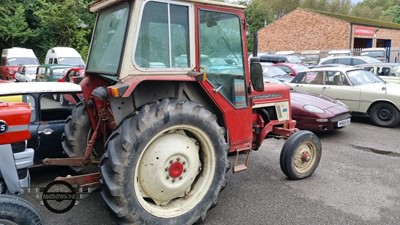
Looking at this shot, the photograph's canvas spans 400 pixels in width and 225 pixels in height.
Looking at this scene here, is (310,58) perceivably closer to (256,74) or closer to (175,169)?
(256,74)

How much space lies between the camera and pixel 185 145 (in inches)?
134

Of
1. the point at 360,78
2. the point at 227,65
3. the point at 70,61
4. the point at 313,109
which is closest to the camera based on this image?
the point at 227,65

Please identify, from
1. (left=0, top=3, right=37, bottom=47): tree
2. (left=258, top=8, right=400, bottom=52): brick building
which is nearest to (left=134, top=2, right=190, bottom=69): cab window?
(left=0, top=3, right=37, bottom=47): tree

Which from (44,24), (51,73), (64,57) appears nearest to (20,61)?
(64,57)

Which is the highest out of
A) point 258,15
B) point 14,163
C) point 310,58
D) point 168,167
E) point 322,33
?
point 258,15

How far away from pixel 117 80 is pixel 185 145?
921 mm

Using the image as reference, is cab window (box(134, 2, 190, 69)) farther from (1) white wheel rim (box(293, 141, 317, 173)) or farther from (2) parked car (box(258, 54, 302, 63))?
(2) parked car (box(258, 54, 302, 63))

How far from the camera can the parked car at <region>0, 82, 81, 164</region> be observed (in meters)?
4.68

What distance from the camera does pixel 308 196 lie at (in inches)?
169

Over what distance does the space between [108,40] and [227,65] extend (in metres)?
1.37

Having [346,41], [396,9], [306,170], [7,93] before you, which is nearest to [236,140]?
[306,170]

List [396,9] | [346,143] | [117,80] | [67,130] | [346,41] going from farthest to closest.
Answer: [396,9], [346,41], [346,143], [67,130], [117,80]

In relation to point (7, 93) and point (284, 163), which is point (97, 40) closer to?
point (7, 93)

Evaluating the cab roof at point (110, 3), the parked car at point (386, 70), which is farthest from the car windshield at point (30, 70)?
the parked car at point (386, 70)
